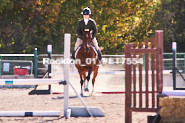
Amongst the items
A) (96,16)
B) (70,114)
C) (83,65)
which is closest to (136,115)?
(70,114)

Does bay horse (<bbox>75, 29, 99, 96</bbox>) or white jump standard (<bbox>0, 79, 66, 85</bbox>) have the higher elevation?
bay horse (<bbox>75, 29, 99, 96</bbox>)

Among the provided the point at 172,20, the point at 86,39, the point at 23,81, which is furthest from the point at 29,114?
the point at 172,20

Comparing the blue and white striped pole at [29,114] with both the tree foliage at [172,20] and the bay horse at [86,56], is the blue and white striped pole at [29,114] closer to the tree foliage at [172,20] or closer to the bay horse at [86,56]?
the bay horse at [86,56]

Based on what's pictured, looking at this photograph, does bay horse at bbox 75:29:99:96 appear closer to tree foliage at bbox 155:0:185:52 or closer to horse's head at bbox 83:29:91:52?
horse's head at bbox 83:29:91:52

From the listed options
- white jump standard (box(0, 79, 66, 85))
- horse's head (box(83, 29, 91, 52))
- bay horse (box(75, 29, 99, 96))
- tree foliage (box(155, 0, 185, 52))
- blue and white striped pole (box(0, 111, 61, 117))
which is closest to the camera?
white jump standard (box(0, 79, 66, 85))

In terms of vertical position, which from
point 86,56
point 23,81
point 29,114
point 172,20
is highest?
point 172,20

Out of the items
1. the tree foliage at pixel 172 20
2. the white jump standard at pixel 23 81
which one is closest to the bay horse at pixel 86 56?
the white jump standard at pixel 23 81

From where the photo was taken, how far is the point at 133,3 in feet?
92.5

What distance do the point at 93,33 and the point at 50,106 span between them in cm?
270

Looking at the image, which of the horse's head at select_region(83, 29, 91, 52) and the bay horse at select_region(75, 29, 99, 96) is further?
the bay horse at select_region(75, 29, 99, 96)

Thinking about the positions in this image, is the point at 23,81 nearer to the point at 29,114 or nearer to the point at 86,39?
the point at 29,114

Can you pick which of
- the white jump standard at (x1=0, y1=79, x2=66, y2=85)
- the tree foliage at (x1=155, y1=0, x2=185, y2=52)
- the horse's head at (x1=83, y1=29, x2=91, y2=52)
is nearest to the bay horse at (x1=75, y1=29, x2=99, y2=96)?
the horse's head at (x1=83, y1=29, x2=91, y2=52)

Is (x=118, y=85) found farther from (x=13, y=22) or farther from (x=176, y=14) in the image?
(x=176, y=14)

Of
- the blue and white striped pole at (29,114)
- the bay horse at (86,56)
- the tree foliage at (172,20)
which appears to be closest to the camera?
the blue and white striped pole at (29,114)
